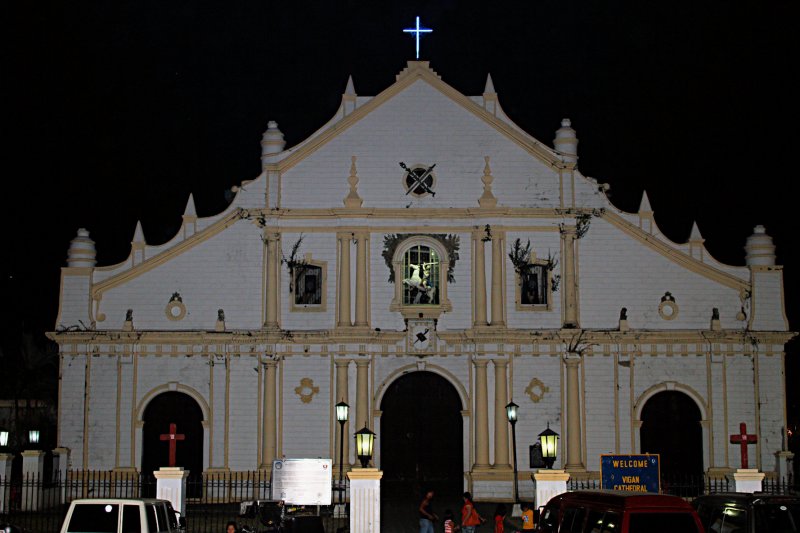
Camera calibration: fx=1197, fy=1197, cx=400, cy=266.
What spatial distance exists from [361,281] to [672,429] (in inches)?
432

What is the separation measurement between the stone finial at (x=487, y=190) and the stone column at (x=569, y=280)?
8.08 ft

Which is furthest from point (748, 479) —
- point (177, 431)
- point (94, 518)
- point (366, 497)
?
point (177, 431)

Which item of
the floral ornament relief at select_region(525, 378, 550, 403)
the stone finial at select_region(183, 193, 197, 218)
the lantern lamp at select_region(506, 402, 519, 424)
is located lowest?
the lantern lamp at select_region(506, 402, 519, 424)

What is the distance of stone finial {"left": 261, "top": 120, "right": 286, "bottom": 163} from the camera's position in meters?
39.6

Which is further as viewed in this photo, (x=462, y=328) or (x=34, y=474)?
(x=462, y=328)

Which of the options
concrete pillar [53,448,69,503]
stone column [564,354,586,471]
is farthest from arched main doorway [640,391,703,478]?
concrete pillar [53,448,69,503]

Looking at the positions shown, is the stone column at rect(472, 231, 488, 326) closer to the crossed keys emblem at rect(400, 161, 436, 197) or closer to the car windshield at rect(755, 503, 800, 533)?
the crossed keys emblem at rect(400, 161, 436, 197)

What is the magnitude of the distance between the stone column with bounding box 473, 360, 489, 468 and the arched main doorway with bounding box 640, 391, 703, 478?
16.4 feet

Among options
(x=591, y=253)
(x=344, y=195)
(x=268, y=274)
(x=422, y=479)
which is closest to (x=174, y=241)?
(x=268, y=274)

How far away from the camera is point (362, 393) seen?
124ft

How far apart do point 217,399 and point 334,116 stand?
32.9 feet

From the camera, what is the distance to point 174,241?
128 ft

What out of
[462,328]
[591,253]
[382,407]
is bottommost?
[382,407]

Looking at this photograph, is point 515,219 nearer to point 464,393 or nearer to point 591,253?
point 591,253
